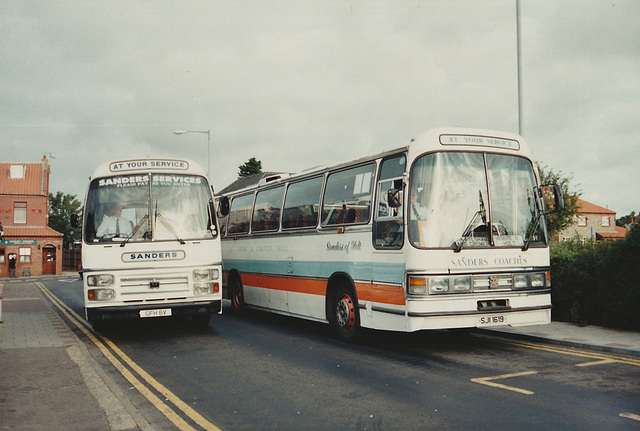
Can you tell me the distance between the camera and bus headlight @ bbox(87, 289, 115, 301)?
34.9 feet

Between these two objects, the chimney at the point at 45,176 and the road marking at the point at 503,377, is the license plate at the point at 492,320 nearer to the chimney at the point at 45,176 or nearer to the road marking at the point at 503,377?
the road marking at the point at 503,377

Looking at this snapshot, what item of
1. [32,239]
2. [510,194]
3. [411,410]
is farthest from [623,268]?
[32,239]

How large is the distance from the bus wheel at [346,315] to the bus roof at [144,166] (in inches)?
155

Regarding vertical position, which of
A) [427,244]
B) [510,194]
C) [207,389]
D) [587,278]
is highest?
[510,194]

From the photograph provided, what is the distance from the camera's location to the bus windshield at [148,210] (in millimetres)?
11086

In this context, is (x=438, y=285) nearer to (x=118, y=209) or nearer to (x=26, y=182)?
(x=118, y=209)

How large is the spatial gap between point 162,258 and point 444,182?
5.40 metres

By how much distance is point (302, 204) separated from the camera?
39.8 feet

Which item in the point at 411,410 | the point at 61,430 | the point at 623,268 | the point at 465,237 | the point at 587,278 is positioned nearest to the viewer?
the point at 61,430

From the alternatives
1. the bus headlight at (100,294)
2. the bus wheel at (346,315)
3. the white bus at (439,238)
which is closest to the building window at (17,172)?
the bus headlight at (100,294)

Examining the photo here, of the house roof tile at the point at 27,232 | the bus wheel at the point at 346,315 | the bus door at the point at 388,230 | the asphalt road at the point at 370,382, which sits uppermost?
the house roof tile at the point at 27,232

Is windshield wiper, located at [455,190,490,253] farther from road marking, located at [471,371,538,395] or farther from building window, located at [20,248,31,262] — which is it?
building window, located at [20,248,31,262]

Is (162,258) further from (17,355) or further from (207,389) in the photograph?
(207,389)

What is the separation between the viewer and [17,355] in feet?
31.7
